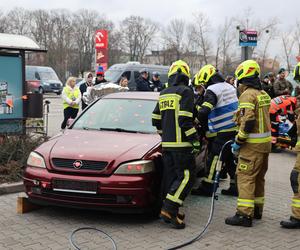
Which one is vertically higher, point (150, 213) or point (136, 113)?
point (136, 113)

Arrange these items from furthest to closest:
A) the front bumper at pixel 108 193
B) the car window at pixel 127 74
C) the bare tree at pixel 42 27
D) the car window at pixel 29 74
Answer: the bare tree at pixel 42 27
the car window at pixel 29 74
the car window at pixel 127 74
the front bumper at pixel 108 193

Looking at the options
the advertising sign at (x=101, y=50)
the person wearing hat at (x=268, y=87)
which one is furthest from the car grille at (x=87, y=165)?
the advertising sign at (x=101, y=50)

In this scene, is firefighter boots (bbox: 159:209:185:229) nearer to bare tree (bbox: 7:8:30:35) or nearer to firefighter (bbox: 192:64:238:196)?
firefighter (bbox: 192:64:238:196)

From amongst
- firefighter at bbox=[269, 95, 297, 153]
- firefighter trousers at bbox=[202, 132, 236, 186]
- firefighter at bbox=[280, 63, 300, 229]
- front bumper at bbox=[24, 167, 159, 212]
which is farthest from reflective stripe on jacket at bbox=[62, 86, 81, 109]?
firefighter at bbox=[280, 63, 300, 229]

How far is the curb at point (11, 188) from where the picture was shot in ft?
21.8

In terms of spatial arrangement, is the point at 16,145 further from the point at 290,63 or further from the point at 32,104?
the point at 290,63

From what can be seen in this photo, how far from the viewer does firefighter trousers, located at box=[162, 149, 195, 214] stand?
17.5ft

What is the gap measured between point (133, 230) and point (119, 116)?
6.09 ft

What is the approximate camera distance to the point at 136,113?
6.57 metres

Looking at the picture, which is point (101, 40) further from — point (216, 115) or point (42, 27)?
point (42, 27)

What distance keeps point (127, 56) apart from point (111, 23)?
24.1 ft

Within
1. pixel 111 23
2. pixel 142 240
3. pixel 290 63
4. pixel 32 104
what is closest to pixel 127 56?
pixel 111 23

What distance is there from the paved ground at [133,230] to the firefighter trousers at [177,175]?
1.08 ft

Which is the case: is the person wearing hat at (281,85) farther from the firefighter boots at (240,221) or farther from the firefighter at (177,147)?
the firefighter at (177,147)
